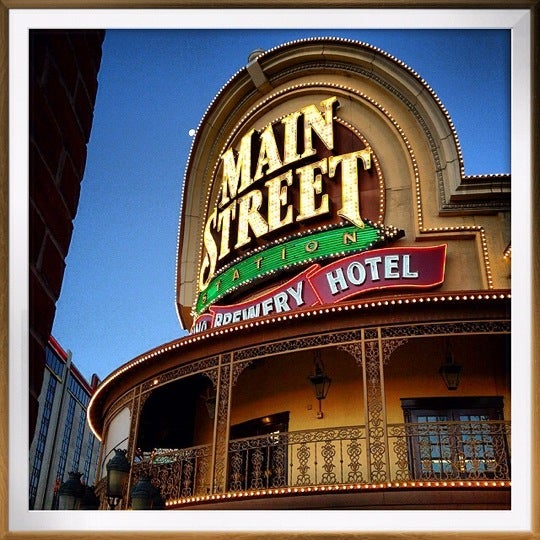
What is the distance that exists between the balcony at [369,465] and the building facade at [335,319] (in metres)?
0.05

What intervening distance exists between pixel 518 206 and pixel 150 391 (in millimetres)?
12525

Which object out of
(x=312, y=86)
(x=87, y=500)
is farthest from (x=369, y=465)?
(x=312, y=86)

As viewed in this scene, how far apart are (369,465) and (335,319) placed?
113 inches

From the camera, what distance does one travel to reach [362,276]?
50.5 feet

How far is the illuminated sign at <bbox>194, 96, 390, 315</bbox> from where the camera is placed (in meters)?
16.9

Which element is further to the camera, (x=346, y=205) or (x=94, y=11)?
(x=346, y=205)

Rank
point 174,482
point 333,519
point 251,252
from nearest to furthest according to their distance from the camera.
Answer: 1. point 333,519
2. point 174,482
3. point 251,252

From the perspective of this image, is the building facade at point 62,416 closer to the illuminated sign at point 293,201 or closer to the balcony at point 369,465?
the illuminated sign at point 293,201

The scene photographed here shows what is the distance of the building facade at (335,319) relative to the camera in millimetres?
12352

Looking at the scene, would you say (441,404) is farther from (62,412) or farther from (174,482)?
(62,412)

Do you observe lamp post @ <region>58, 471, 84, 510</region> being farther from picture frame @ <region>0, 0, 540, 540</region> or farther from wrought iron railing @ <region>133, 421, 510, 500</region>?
picture frame @ <region>0, 0, 540, 540</region>

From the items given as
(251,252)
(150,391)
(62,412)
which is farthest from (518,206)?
(62,412)

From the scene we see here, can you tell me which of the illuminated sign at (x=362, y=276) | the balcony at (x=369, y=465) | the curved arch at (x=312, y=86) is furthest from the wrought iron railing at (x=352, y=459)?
the curved arch at (x=312, y=86)

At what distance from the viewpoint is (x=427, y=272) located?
15.2 metres
